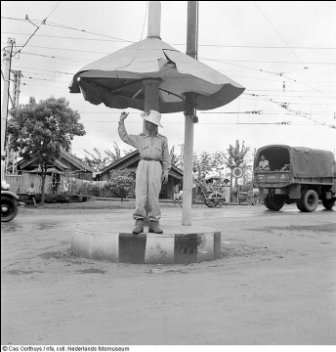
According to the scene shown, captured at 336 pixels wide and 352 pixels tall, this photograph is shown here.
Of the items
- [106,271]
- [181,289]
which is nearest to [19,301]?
[181,289]

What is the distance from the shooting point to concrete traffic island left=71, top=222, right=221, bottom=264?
4.86m

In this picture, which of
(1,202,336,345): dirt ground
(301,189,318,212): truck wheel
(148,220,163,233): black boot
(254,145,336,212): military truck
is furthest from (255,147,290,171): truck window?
(148,220,163,233): black boot

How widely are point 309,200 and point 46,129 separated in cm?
1408

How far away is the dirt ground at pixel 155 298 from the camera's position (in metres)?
2.22

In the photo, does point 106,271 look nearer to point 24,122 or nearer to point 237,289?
point 237,289

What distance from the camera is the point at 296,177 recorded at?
14.6 meters

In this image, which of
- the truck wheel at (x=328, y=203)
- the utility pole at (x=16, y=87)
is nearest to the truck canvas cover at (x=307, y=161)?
the truck wheel at (x=328, y=203)

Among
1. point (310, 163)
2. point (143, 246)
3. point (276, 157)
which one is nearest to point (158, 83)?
point (143, 246)

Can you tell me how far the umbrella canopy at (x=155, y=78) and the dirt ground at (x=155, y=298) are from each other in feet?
3.18

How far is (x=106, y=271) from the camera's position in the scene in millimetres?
4453

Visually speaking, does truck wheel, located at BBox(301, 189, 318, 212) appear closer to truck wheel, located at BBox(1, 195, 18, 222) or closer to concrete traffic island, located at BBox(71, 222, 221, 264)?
concrete traffic island, located at BBox(71, 222, 221, 264)

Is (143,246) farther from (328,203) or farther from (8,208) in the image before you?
(328,203)

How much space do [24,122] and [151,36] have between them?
1341 mm

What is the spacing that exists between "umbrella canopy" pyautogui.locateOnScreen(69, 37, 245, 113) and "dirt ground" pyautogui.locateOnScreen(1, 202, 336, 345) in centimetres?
97
